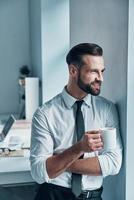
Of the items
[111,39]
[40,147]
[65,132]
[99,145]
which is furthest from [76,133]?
[111,39]

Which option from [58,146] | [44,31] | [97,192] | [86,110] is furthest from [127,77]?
[44,31]

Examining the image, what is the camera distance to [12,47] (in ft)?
13.7

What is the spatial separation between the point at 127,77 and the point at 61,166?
41 cm

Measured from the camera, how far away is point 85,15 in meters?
1.85

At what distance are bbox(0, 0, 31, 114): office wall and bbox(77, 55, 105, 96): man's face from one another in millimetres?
2801

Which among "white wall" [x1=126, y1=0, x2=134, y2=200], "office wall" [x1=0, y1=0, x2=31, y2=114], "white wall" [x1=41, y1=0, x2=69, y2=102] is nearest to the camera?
"white wall" [x1=126, y1=0, x2=134, y2=200]

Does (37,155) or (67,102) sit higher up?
(67,102)

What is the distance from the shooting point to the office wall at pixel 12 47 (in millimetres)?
4121

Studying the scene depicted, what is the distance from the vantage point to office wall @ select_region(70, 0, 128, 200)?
149 cm

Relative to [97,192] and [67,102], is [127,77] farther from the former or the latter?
[97,192]

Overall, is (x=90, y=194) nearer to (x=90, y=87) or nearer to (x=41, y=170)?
(x=41, y=170)

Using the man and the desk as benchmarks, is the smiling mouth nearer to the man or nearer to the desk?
the man

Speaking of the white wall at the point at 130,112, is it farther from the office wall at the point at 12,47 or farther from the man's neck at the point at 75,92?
the office wall at the point at 12,47

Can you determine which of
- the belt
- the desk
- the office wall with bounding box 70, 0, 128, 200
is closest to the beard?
the office wall with bounding box 70, 0, 128, 200
